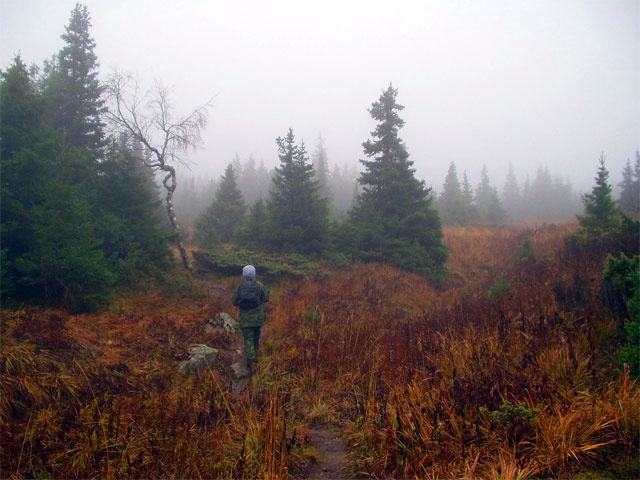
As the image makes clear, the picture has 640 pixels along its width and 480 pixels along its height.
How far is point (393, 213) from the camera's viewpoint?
17703 mm

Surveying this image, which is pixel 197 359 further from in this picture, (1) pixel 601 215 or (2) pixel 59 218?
(1) pixel 601 215

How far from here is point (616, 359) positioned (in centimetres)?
493

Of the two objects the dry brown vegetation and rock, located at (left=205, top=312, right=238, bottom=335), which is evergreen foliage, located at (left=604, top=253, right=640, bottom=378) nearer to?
the dry brown vegetation

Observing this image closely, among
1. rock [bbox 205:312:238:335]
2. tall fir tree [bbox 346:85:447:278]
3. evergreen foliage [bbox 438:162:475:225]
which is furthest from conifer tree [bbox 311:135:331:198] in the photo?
rock [bbox 205:312:238:335]

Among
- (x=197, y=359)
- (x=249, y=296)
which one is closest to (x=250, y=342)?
(x=249, y=296)

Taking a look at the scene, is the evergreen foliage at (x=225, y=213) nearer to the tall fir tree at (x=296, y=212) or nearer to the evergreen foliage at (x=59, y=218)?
the tall fir tree at (x=296, y=212)

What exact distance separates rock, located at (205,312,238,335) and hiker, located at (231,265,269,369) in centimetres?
178

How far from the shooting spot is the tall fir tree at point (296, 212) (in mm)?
15984

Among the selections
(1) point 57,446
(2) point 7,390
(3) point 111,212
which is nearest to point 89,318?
(2) point 7,390

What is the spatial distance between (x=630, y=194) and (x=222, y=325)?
3816cm

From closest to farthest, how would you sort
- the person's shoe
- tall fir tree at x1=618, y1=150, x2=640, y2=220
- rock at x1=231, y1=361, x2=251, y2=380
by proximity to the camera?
rock at x1=231, y1=361, x2=251, y2=380, the person's shoe, tall fir tree at x1=618, y1=150, x2=640, y2=220

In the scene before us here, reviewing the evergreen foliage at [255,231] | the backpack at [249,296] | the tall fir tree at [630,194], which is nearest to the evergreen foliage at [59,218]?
the backpack at [249,296]

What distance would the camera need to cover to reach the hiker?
727cm

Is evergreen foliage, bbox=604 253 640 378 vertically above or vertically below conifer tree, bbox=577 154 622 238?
below
